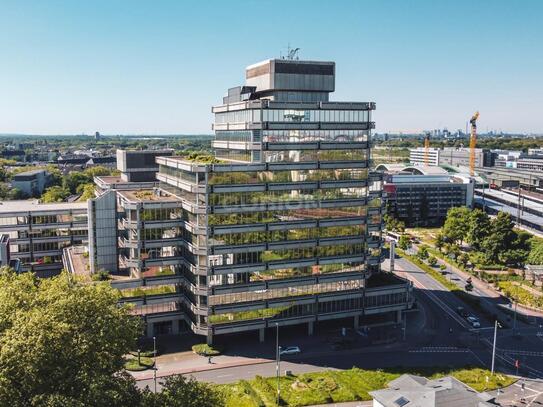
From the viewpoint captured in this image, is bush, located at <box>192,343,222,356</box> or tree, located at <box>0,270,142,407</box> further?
bush, located at <box>192,343,222,356</box>

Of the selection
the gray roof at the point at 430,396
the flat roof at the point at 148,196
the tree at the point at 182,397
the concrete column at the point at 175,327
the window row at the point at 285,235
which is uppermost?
the flat roof at the point at 148,196

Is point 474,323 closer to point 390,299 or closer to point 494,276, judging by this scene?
point 390,299

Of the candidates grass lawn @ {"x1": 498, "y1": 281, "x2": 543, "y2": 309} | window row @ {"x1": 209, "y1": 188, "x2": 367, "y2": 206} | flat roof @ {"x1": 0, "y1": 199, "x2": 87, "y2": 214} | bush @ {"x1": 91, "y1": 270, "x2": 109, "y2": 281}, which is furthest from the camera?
flat roof @ {"x1": 0, "y1": 199, "x2": 87, "y2": 214}

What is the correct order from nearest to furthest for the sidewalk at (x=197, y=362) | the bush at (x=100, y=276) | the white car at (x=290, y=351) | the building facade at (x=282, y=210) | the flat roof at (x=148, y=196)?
the sidewalk at (x=197, y=362) → the building facade at (x=282, y=210) → the white car at (x=290, y=351) → the bush at (x=100, y=276) → the flat roof at (x=148, y=196)

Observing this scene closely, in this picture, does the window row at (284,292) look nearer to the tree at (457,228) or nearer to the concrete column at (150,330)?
the concrete column at (150,330)

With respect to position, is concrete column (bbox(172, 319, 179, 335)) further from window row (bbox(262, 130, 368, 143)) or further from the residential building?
the residential building

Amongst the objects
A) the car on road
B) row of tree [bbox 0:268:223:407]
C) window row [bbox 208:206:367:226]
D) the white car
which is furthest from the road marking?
row of tree [bbox 0:268:223:407]

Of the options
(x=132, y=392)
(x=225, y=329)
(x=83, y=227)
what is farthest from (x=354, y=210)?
(x=83, y=227)

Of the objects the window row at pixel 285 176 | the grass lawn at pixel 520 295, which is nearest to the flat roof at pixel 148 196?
the window row at pixel 285 176
